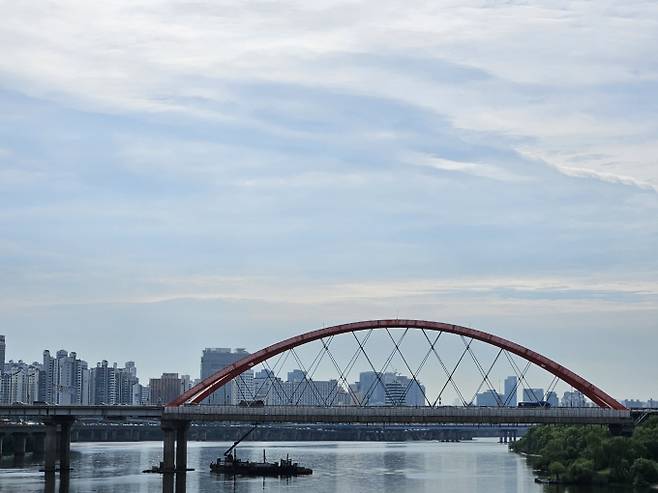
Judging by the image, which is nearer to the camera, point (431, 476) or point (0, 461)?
point (431, 476)

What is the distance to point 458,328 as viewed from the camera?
113 meters

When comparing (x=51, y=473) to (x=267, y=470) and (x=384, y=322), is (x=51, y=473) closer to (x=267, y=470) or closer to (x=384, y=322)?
(x=267, y=470)

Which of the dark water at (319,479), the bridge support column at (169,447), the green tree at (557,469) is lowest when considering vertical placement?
the dark water at (319,479)

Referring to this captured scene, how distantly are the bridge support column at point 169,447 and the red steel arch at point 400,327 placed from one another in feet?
7.18

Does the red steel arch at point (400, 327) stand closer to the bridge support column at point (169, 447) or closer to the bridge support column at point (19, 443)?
the bridge support column at point (169, 447)

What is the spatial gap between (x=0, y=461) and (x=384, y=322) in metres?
61.8

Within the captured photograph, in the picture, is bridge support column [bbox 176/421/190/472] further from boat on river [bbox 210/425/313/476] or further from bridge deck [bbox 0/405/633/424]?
boat on river [bbox 210/425/313/476]

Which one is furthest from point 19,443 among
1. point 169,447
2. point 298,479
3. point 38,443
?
point 169,447

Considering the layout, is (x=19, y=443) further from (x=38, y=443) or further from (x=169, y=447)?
(x=169, y=447)

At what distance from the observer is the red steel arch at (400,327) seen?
364 ft

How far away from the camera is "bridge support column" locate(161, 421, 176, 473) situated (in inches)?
4331

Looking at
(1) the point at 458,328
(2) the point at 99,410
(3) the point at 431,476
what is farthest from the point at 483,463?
(2) the point at 99,410

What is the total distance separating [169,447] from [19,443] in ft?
213

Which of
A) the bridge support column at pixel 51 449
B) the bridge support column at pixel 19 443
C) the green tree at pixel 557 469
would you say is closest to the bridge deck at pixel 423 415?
the green tree at pixel 557 469
